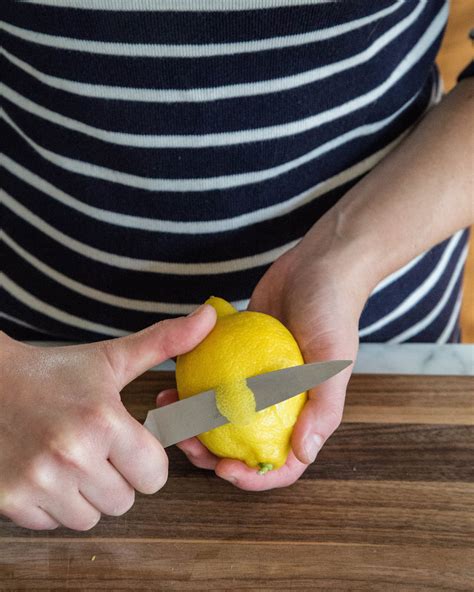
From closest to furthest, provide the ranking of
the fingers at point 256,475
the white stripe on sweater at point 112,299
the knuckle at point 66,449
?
the knuckle at point 66,449 → the fingers at point 256,475 → the white stripe on sweater at point 112,299

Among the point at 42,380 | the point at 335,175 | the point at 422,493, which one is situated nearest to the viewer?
the point at 42,380

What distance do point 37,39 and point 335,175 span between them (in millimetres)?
389

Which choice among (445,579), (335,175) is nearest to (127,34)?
(335,175)

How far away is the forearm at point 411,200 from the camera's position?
0.85 metres

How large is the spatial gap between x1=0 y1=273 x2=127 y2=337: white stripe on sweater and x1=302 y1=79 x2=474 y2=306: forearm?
12.5 inches

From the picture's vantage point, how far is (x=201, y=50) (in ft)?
2.56

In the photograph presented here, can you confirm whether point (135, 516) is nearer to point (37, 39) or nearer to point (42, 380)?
point (42, 380)

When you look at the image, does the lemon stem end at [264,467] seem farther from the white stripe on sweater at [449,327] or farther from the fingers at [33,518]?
Result: the white stripe on sweater at [449,327]

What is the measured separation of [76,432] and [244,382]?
165mm

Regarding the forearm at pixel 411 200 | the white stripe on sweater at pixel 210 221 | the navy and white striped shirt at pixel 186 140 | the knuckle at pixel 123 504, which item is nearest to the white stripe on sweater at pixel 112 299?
the navy and white striped shirt at pixel 186 140

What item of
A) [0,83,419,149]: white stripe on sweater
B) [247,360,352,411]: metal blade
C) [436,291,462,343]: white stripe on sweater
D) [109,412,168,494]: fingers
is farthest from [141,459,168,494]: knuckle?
[436,291,462,343]: white stripe on sweater

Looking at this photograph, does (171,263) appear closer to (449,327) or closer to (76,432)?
(76,432)

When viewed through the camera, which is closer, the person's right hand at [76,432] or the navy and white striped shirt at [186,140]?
the person's right hand at [76,432]

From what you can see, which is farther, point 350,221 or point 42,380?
point 350,221
